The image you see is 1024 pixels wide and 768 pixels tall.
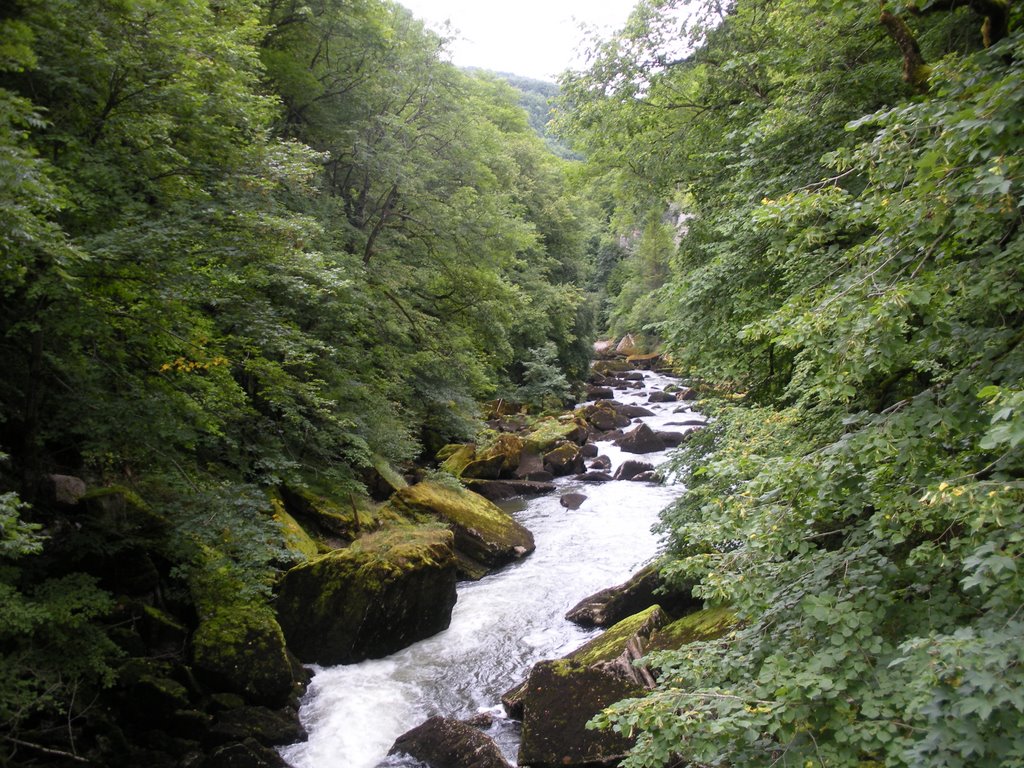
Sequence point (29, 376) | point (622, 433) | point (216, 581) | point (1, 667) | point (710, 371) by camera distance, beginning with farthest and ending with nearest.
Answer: point (622, 433)
point (710, 371)
point (216, 581)
point (29, 376)
point (1, 667)

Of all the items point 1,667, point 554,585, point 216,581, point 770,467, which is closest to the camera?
point 770,467

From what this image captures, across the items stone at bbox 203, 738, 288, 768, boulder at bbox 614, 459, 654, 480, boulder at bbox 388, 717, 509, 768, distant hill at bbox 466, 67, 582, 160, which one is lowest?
stone at bbox 203, 738, 288, 768

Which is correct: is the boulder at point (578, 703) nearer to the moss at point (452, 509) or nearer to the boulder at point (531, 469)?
the moss at point (452, 509)

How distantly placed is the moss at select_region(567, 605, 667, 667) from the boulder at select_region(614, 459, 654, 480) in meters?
9.94

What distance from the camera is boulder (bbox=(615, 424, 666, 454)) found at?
1991 centimetres

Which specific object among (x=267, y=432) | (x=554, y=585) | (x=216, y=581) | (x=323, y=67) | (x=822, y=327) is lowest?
(x=554, y=585)

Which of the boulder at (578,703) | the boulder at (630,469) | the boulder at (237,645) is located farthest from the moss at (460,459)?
the boulder at (578,703)

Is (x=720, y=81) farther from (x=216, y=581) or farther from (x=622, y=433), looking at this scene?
(x=622, y=433)

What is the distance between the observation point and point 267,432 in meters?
9.27

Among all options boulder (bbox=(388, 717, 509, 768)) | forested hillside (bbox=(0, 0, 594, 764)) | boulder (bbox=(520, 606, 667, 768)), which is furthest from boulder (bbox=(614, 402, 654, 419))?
boulder (bbox=(388, 717, 509, 768))

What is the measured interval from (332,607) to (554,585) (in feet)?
13.2

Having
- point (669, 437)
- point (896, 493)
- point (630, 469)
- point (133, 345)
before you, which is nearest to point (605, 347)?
point (669, 437)

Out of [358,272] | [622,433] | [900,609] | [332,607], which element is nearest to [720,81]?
[358,272]

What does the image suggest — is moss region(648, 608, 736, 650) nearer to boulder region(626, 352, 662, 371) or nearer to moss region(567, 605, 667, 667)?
moss region(567, 605, 667, 667)
